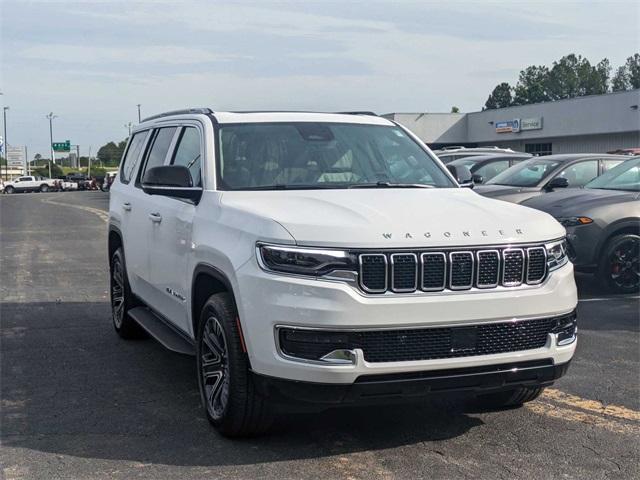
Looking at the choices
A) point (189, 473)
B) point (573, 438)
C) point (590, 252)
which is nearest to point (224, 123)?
point (189, 473)

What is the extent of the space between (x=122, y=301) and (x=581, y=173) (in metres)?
8.15

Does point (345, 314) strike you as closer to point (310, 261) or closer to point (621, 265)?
point (310, 261)

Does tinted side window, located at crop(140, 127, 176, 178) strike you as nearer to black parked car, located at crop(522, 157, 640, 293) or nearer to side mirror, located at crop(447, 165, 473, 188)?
side mirror, located at crop(447, 165, 473, 188)

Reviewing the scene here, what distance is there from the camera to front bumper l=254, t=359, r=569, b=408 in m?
4.18

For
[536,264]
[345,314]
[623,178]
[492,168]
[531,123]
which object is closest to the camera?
[345,314]

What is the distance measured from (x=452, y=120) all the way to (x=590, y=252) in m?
58.5

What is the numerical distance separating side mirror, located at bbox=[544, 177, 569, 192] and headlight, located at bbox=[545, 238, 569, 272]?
7291 millimetres

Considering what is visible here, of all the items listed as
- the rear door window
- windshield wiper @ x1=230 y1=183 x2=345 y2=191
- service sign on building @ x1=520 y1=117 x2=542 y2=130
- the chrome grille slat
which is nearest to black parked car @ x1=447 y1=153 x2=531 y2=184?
the rear door window

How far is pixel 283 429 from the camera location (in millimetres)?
4906

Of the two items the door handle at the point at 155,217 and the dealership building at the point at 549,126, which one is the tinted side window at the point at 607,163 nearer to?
the door handle at the point at 155,217

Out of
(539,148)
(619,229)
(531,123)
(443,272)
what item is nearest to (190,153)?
(443,272)

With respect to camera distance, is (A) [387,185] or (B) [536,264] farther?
(A) [387,185]

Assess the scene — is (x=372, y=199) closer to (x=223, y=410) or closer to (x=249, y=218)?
(x=249, y=218)

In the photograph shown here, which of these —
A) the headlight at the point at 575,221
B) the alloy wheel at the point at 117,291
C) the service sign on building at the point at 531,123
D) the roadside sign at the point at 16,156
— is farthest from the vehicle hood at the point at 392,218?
the roadside sign at the point at 16,156
